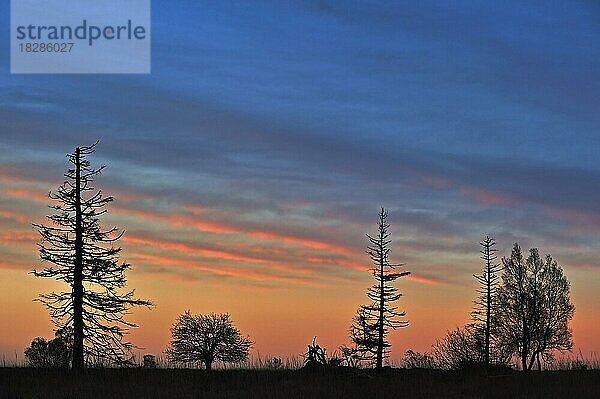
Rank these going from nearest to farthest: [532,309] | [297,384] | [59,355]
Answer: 1. [297,384]
2. [59,355]
3. [532,309]

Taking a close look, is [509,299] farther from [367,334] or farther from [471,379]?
[471,379]

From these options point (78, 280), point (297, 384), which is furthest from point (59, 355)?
point (297, 384)

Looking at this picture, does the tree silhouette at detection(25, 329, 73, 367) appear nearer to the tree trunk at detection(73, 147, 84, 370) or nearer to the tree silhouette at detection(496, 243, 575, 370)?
the tree trunk at detection(73, 147, 84, 370)

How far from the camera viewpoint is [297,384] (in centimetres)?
2500

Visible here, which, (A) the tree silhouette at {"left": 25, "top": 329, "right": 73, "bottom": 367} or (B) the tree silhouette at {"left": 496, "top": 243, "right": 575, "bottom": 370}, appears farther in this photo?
(B) the tree silhouette at {"left": 496, "top": 243, "right": 575, "bottom": 370}

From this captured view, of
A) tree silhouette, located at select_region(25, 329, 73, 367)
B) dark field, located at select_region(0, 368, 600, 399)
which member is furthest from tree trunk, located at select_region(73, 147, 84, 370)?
dark field, located at select_region(0, 368, 600, 399)

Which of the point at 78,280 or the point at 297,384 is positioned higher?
the point at 78,280

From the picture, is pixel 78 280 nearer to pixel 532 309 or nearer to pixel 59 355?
pixel 59 355

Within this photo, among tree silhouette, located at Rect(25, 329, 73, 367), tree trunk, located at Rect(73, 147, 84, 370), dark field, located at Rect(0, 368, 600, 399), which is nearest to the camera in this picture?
dark field, located at Rect(0, 368, 600, 399)

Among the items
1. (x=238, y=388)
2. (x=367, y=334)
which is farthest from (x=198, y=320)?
(x=238, y=388)

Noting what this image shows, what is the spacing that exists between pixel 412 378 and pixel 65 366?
43.6ft

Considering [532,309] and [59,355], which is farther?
[532,309]

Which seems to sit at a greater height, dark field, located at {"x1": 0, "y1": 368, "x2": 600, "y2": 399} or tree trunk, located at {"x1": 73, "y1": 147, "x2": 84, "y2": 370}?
tree trunk, located at {"x1": 73, "y1": 147, "x2": 84, "y2": 370}

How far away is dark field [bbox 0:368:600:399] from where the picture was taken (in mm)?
23984
